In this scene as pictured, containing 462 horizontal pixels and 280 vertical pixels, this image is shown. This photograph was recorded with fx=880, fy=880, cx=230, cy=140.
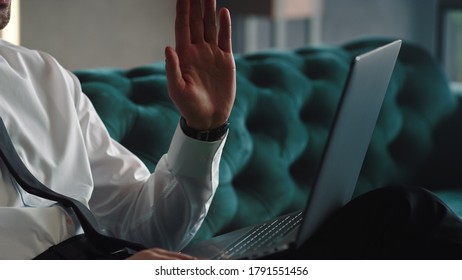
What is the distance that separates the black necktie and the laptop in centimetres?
11

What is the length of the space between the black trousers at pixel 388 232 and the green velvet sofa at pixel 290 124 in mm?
721

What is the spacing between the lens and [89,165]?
1.48 meters

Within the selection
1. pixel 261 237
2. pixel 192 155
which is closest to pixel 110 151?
pixel 192 155

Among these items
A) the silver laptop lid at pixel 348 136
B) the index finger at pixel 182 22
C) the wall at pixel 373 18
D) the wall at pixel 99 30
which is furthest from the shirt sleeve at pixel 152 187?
the wall at pixel 373 18

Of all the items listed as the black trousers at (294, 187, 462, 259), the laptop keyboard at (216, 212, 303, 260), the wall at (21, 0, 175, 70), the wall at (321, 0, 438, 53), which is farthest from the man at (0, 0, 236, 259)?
the wall at (321, 0, 438, 53)

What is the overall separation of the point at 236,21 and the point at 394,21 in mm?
792

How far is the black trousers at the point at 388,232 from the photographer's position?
3.75 feet

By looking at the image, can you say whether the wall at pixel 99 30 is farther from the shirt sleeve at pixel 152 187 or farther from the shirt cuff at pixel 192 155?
the shirt cuff at pixel 192 155

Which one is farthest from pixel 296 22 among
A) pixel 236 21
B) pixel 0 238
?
pixel 0 238

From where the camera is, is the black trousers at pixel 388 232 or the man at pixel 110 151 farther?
the man at pixel 110 151

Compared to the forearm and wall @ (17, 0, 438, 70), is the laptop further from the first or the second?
wall @ (17, 0, 438, 70)

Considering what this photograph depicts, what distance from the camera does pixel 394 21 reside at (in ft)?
14.1

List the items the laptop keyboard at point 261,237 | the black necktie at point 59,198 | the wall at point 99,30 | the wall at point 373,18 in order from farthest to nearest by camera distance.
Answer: the wall at point 373,18 → the wall at point 99,30 → the black necktie at point 59,198 → the laptop keyboard at point 261,237

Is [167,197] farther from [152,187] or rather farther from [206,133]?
[206,133]
